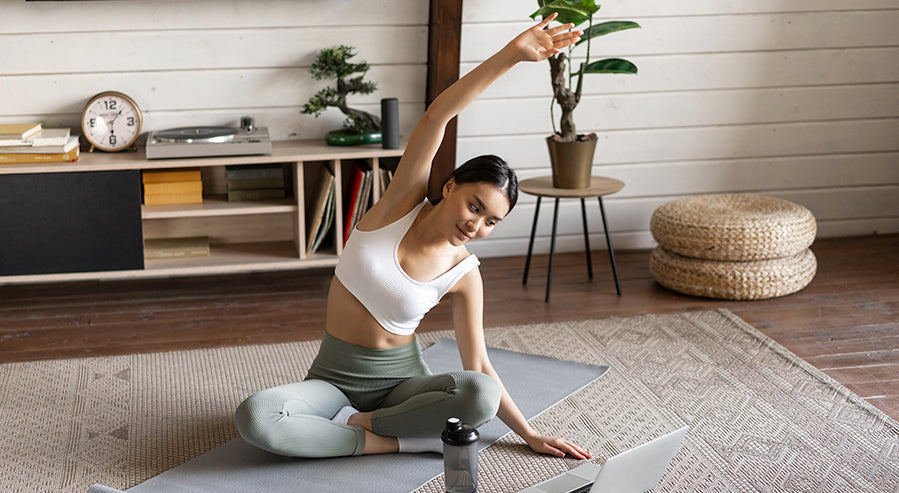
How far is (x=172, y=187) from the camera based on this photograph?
2994 mm

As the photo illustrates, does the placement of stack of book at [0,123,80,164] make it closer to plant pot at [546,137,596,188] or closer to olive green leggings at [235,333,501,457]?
olive green leggings at [235,333,501,457]

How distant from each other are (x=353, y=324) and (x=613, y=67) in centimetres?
151

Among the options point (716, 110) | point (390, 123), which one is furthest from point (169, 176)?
point (716, 110)

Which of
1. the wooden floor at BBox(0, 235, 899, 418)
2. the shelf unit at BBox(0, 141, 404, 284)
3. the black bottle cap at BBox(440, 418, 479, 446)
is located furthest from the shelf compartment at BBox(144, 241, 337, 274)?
the black bottle cap at BBox(440, 418, 479, 446)

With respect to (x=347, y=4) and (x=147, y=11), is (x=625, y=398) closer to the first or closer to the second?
(x=347, y=4)

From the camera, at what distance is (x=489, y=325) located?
2.83 meters

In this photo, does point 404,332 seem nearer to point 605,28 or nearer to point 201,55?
point 605,28

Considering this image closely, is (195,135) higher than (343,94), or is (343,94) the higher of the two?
(343,94)

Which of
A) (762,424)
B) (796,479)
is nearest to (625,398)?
(762,424)

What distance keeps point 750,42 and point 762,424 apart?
1873mm

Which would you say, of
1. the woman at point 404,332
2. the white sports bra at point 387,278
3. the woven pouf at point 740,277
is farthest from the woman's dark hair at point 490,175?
the woven pouf at point 740,277

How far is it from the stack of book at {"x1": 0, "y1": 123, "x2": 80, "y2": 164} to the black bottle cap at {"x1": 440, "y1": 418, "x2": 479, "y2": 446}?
5.87 ft

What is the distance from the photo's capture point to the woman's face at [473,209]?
5.69 feet

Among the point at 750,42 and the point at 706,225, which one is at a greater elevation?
the point at 750,42
